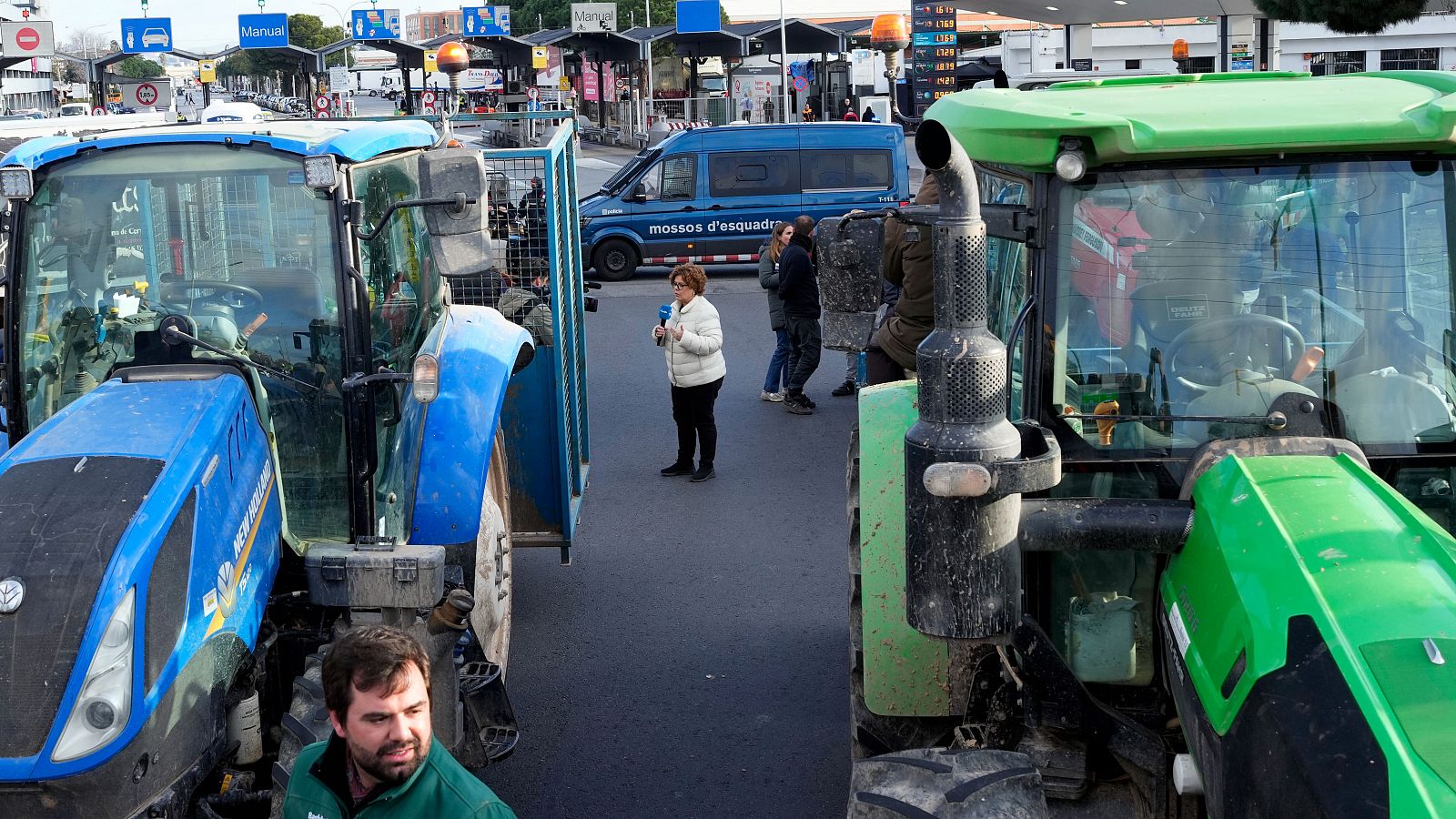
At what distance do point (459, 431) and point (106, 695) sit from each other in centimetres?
214

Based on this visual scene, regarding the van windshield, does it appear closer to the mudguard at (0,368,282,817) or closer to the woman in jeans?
the woman in jeans

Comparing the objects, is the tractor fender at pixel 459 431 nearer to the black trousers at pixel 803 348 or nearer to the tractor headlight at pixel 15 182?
the tractor headlight at pixel 15 182

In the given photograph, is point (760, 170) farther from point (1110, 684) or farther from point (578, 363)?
point (1110, 684)

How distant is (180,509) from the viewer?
3.69 m

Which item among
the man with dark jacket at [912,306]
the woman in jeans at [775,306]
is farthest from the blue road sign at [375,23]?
the man with dark jacket at [912,306]

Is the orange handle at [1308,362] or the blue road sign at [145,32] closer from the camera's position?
the orange handle at [1308,362]

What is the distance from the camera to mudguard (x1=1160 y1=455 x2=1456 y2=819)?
7.39ft

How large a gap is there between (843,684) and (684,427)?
3.72 m

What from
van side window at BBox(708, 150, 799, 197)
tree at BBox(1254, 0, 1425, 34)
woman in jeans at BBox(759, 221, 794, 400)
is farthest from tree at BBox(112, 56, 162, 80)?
woman in jeans at BBox(759, 221, 794, 400)

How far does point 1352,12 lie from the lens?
16.1 metres

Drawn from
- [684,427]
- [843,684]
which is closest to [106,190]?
[843,684]

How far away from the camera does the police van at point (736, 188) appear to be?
19.1m

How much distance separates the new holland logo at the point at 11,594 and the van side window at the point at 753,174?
1635 centimetres

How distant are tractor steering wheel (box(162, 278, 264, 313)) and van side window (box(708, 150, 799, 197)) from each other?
1497cm
